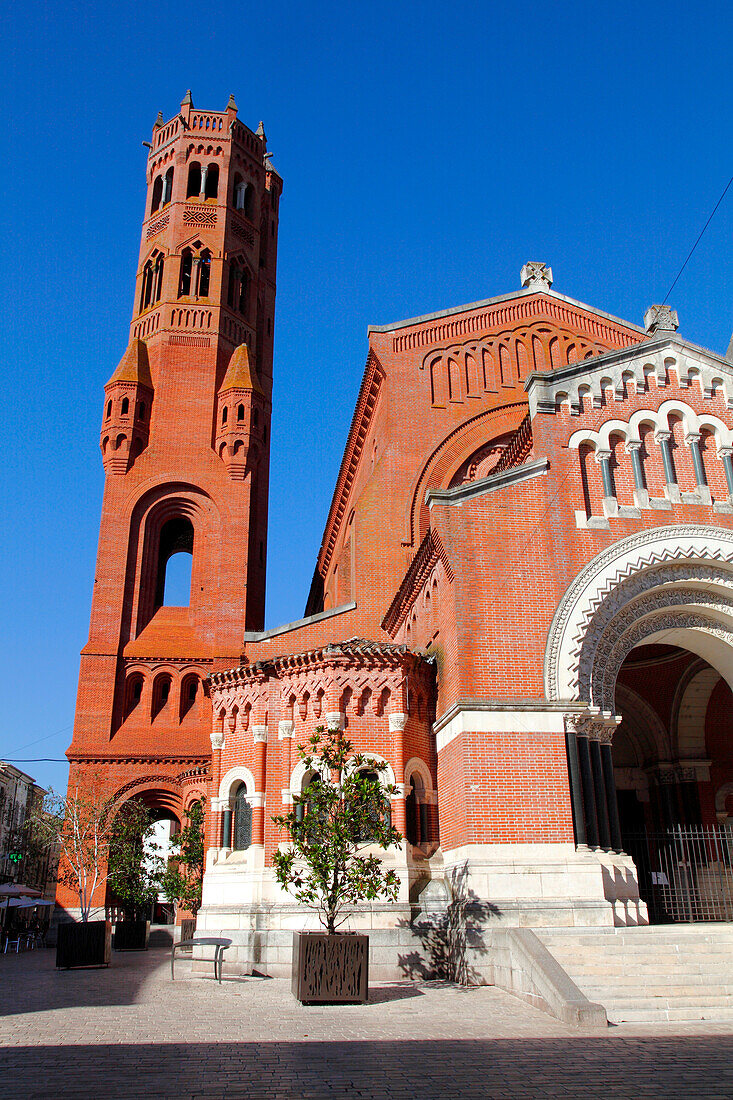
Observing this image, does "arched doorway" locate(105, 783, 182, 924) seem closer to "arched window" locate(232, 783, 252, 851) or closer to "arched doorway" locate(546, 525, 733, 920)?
"arched window" locate(232, 783, 252, 851)

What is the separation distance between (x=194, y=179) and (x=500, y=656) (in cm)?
3318

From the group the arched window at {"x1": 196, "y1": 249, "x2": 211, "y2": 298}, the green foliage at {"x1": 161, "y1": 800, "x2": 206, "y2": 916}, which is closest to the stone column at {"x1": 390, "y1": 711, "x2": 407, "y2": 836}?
the green foliage at {"x1": 161, "y1": 800, "x2": 206, "y2": 916}

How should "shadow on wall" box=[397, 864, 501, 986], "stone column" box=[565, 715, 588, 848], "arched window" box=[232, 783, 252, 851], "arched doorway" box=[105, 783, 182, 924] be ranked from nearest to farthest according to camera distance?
"shadow on wall" box=[397, 864, 501, 986]
"stone column" box=[565, 715, 588, 848]
"arched window" box=[232, 783, 252, 851]
"arched doorway" box=[105, 783, 182, 924]


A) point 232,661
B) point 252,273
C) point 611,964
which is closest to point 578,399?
point 611,964

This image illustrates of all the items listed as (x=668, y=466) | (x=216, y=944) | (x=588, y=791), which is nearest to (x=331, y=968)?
(x=216, y=944)

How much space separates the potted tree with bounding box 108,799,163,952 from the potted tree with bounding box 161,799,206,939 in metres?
0.79

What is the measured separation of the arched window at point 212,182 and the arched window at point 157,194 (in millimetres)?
2395

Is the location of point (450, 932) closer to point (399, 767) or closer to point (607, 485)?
point (399, 767)

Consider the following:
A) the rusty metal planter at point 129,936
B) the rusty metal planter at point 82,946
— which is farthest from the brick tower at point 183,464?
the rusty metal planter at point 82,946

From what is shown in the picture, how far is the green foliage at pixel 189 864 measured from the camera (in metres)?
25.7

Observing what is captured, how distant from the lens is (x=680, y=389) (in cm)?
1833

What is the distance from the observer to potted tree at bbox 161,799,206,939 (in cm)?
2558

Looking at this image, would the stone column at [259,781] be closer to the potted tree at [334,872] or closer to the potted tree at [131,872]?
the potted tree at [334,872]

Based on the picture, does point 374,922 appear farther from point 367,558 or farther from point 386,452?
point 386,452
